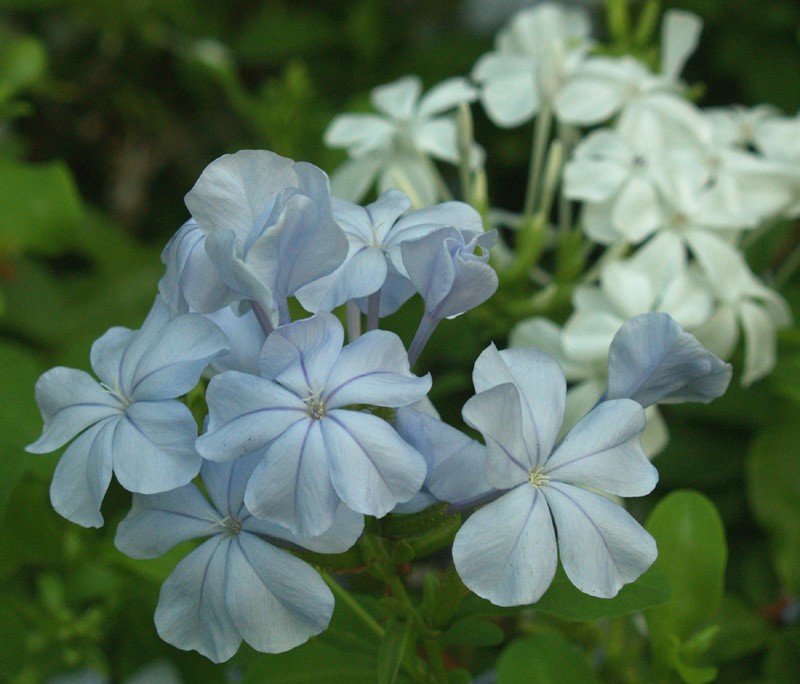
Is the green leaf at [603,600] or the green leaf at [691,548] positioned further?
the green leaf at [691,548]

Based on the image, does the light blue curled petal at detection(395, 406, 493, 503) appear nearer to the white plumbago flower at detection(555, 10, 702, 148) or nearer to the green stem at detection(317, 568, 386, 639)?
the green stem at detection(317, 568, 386, 639)

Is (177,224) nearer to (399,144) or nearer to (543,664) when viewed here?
(399,144)

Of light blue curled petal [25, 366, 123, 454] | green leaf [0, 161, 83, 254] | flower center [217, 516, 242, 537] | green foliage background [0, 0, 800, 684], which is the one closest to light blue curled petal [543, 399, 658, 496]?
green foliage background [0, 0, 800, 684]

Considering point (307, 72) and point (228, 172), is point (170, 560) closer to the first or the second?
point (228, 172)

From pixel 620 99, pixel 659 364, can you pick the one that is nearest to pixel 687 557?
pixel 659 364

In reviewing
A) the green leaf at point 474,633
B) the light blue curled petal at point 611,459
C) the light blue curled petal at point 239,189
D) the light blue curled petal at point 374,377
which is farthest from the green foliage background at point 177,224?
the light blue curled petal at point 239,189

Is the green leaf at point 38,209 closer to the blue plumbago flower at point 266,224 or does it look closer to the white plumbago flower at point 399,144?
the white plumbago flower at point 399,144
